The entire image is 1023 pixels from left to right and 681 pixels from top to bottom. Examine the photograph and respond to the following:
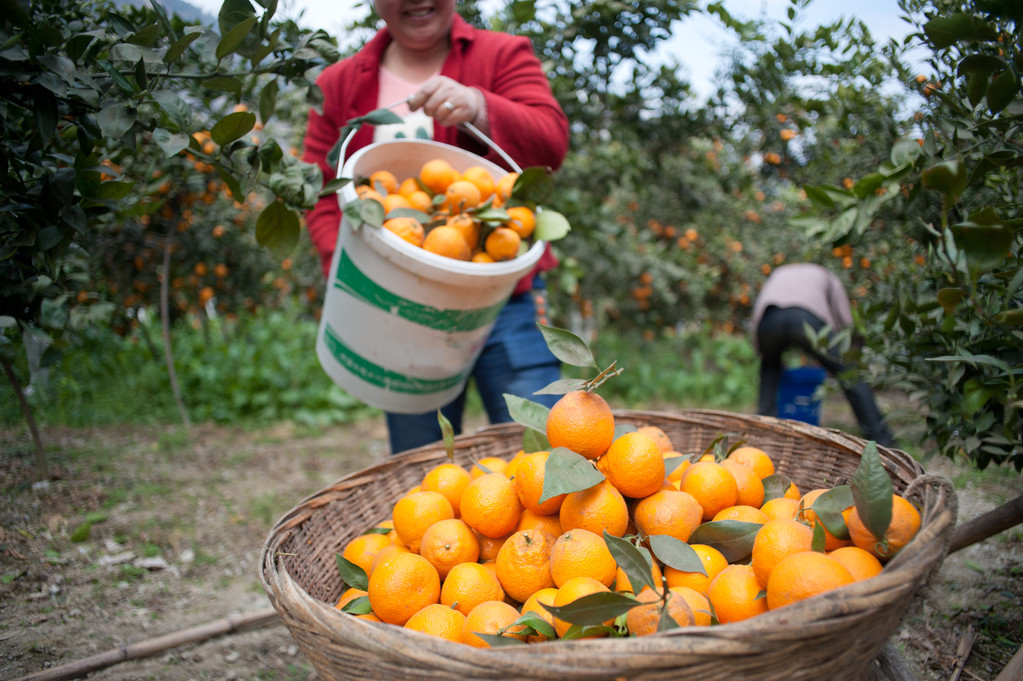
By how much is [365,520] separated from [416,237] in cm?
70

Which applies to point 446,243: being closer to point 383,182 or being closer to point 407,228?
point 407,228

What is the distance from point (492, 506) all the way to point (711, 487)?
0.43m

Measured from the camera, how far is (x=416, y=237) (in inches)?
59.1

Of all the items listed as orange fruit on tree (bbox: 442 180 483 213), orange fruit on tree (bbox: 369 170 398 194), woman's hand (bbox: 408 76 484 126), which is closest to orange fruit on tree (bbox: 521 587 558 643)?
orange fruit on tree (bbox: 442 180 483 213)

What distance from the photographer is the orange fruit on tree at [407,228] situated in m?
1.47

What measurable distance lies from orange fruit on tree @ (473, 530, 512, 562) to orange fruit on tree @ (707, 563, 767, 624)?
416 mm

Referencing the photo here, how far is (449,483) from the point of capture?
130 centimetres

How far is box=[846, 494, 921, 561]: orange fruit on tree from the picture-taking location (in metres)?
0.93

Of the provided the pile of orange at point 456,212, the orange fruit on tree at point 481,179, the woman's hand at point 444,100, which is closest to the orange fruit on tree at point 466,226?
the pile of orange at point 456,212

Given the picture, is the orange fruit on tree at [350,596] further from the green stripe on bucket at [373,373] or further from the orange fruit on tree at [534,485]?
the green stripe on bucket at [373,373]

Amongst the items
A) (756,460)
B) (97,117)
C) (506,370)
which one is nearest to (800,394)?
(506,370)

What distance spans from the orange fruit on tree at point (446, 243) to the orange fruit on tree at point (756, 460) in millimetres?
802

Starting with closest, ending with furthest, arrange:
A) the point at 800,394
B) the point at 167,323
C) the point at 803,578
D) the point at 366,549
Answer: the point at 803,578 → the point at 366,549 → the point at 167,323 → the point at 800,394

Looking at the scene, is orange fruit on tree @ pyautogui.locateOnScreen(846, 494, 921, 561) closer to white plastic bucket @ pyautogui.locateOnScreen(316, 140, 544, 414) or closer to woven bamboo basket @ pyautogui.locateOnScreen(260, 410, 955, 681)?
woven bamboo basket @ pyautogui.locateOnScreen(260, 410, 955, 681)
